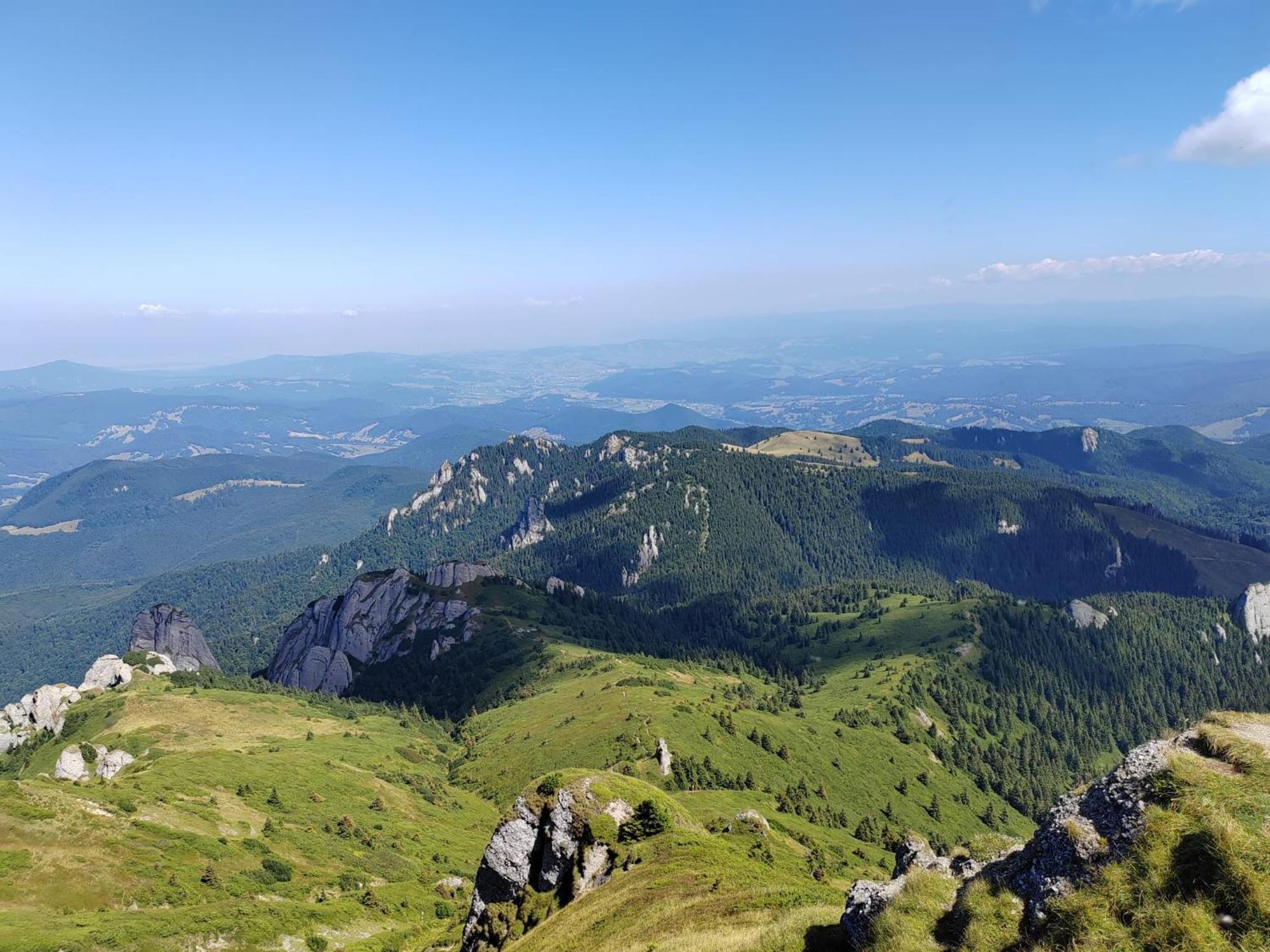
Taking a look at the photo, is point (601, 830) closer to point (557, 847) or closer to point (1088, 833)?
point (557, 847)

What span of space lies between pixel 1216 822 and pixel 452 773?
165763mm

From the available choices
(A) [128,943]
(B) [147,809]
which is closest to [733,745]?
(B) [147,809]

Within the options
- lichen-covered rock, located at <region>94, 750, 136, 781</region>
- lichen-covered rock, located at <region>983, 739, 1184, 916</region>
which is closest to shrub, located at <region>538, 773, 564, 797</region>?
lichen-covered rock, located at <region>983, 739, 1184, 916</region>

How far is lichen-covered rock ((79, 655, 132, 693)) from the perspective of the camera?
181700 mm

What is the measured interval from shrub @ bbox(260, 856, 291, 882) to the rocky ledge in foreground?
8105 centimetres

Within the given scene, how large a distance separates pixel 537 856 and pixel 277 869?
49.9 meters

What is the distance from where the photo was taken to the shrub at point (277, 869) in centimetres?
8106

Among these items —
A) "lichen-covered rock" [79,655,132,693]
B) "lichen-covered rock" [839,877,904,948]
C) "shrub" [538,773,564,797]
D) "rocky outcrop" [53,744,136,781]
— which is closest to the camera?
"lichen-covered rock" [839,877,904,948]

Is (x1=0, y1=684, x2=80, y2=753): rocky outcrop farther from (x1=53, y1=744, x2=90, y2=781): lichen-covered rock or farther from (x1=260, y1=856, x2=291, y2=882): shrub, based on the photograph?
(x1=260, y1=856, x2=291, y2=882): shrub

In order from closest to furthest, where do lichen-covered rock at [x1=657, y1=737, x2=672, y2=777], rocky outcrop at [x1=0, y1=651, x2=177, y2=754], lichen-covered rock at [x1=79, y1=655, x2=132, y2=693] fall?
lichen-covered rock at [x1=657, y1=737, x2=672, y2=777] → rocky outcrop at [x1=0, y1=651, x2=177, y2=754] → lichen-covered rock at [x1=79, y1=655, x2=132, y2=693]

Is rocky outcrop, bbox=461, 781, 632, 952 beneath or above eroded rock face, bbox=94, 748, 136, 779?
above

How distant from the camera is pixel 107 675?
607ft

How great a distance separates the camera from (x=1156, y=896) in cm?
1848

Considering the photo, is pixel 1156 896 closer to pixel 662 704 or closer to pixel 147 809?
pixel 147 809
